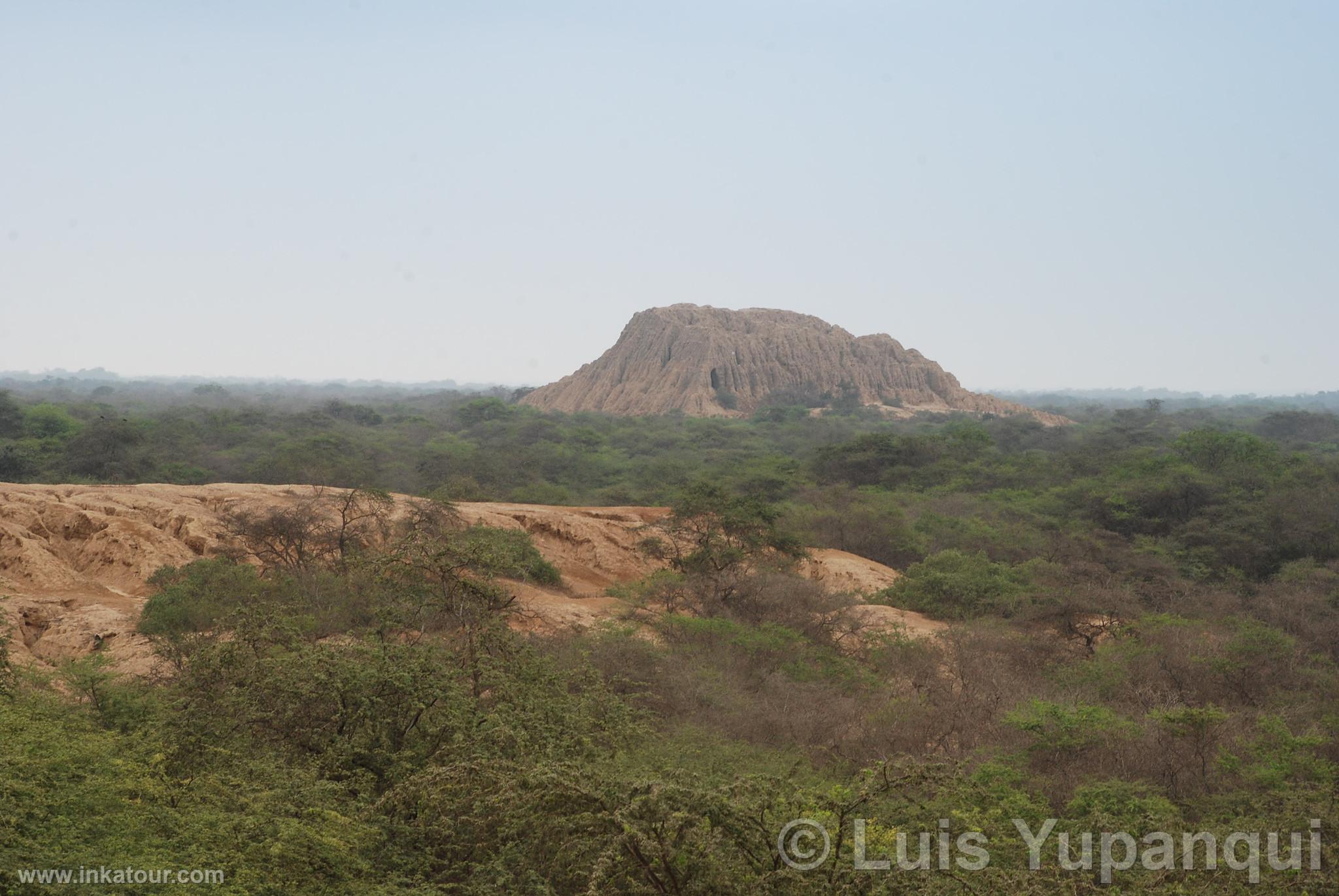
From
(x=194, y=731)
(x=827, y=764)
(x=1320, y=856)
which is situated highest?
(x=194, y=731)

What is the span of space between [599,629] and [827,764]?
12.8 feet

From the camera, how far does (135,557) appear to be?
12.6 m

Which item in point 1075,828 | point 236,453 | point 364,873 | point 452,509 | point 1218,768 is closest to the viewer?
point 364,873

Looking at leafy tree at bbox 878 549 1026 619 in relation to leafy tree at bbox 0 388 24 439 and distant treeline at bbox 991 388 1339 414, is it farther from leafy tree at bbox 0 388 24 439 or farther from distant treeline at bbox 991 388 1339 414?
distant treeline at bbox 991 388 1339 414

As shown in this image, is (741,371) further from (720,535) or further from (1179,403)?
(1179,403)

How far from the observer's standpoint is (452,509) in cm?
1540

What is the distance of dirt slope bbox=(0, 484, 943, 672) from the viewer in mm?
10227

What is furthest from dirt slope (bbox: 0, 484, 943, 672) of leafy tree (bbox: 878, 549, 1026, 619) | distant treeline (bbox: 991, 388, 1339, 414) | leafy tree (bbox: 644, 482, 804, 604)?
distant treeline (bbox: 991, 388, 1339, 414)

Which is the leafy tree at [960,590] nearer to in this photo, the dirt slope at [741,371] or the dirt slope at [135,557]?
the dirt slope at [135,557]

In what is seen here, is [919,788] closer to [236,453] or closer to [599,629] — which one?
[599,629]

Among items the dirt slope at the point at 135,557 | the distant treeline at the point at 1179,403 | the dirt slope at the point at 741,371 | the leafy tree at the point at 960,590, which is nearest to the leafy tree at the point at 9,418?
the dirt slope at the point at 135,557

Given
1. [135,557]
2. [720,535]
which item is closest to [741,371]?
[720,535]

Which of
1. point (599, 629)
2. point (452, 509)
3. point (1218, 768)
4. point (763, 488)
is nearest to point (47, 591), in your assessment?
A: point (452, 509)

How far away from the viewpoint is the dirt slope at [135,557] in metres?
10.2
